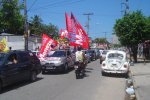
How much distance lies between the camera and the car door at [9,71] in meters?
13.2

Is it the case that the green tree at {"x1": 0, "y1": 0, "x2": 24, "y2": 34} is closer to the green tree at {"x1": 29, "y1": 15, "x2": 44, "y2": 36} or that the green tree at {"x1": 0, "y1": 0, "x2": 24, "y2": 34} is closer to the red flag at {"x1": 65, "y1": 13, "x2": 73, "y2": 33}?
the red flag at {"x1": 65, "y1": 13, "x2": 73, "y2": 33}

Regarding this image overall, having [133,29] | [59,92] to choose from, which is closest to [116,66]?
[59,92]

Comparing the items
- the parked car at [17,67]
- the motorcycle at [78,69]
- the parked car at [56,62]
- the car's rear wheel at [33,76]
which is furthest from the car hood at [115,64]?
the car's rear wheel at [33,76]

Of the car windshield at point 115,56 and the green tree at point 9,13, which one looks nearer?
the car windshield at point 115,56

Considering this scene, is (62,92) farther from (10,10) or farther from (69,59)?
(10,10)

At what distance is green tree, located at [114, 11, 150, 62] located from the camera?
30.8 m

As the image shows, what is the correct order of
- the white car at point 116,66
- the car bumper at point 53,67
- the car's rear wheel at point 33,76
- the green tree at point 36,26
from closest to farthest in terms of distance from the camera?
the car's rear wheel at point 33,76, the white car at point 116,66, the car bumper at point 53,67, the green tree at point 36,26

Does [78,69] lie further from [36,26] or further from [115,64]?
[36,26]

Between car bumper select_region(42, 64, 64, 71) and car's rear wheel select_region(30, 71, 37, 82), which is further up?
car bumper select_region(42, 64, 64, 71)

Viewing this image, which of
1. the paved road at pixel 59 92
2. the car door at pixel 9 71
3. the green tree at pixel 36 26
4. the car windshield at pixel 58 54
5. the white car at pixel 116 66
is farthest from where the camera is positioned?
the green tree at pixel 36 26

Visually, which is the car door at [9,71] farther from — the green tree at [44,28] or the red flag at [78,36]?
the green tree at [44,28]

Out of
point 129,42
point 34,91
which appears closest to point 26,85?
point 34,91

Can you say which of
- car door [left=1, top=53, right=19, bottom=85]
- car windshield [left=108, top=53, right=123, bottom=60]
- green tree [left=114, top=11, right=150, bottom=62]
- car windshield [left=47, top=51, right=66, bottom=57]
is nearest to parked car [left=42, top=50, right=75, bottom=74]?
car windshield [left=47, top=51, right=66, bottom=57]

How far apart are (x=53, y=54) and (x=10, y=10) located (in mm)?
23635
